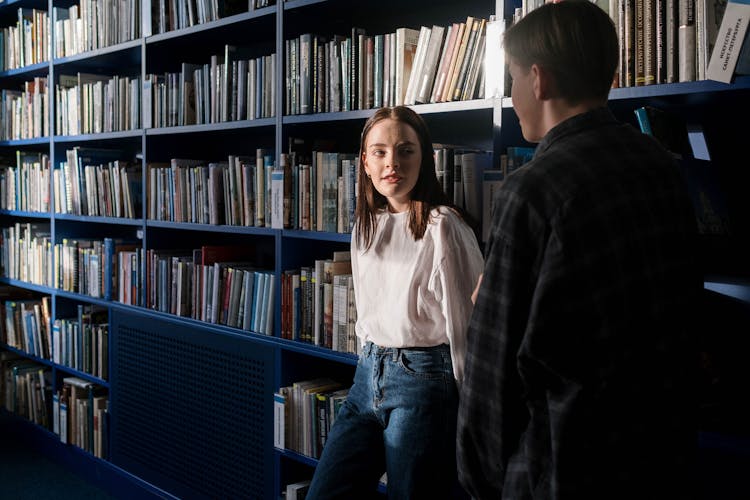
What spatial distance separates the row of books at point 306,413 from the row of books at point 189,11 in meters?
1.39

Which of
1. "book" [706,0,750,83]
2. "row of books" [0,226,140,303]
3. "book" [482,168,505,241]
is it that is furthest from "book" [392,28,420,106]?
"row of books" [0,226,140,303]

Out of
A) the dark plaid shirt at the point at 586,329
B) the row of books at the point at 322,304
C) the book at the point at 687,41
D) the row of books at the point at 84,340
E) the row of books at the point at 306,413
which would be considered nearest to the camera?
the dark plaid shirt at the point at 586,329

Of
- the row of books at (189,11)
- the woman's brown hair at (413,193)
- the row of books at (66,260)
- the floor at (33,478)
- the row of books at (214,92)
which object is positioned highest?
the row of books at (189,11)

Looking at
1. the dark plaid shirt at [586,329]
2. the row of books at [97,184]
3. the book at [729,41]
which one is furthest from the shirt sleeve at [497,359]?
the row of books at [97,184]

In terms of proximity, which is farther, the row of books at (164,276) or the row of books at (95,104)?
the row of books at (95,104)

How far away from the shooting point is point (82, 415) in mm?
3691

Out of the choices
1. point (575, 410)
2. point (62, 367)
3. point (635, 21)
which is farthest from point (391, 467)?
point (62, 367)

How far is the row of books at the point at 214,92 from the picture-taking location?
8.91ft

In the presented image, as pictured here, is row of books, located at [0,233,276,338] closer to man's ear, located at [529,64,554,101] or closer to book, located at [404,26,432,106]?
book, located at [404,26,432,106]

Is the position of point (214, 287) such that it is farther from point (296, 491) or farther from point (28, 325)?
point (28, 325)

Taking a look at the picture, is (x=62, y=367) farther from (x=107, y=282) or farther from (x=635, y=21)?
(x=635, y=21)

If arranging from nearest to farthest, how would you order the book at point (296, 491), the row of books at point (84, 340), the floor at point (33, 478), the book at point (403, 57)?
the book at point (403, 57) → the book at point (296, 491) → the floor at point (33, 478) → the row of books at point (84, 340)

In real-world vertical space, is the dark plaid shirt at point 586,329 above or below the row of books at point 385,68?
below

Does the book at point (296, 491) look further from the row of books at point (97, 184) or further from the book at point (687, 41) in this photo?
the book at point (687, 41)
